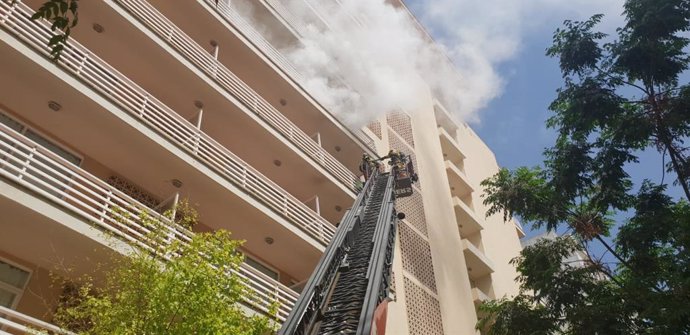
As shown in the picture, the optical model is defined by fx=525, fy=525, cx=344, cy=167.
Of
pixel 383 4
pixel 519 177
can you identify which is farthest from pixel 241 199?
pixel 383 4

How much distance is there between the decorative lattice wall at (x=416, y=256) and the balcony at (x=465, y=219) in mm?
6338

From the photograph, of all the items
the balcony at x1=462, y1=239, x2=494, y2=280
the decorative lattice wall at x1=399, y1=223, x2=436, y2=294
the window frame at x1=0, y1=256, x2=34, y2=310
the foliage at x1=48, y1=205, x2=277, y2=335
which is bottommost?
the foliage at x1=48, y1=205, x2=277, y2=335

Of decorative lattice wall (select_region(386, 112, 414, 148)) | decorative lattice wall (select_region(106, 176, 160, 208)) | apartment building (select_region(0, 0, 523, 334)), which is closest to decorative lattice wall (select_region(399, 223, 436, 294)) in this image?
A: apartment building (select_region(0, 0, 523, 334))

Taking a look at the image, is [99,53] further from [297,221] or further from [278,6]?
[278,6]

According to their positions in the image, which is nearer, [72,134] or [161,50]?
[72,134]

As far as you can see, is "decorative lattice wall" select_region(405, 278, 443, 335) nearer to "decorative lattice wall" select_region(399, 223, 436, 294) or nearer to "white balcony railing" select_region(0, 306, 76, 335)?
"decorative lattice wall" select_region(399, 223, 436, 294)

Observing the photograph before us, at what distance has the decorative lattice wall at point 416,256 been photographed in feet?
62.6

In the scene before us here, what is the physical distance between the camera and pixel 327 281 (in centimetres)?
746

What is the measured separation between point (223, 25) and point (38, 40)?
21.6ft

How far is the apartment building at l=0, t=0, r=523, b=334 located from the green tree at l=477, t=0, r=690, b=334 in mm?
4475

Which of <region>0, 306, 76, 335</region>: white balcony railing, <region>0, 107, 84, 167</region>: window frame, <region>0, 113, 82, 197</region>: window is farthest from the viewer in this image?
<region>0, 107, 84, 167</region>: window frame

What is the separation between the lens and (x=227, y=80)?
15.8 meters

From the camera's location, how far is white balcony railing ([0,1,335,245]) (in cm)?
1076

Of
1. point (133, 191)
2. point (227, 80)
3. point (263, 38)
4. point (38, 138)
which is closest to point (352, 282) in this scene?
point (133, 191)
